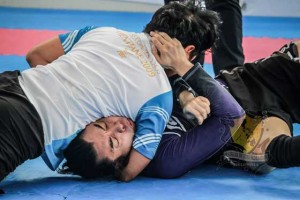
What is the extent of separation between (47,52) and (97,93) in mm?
562

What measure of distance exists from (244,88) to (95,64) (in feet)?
2.62

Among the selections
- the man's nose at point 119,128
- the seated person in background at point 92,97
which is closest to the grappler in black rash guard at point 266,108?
the seated person in background at point 92,97

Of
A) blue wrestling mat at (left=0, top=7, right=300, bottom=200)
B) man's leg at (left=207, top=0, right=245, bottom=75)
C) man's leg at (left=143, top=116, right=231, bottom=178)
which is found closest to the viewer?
blue wrestling mat at (left=0, top=7, right=300, bottom=200)

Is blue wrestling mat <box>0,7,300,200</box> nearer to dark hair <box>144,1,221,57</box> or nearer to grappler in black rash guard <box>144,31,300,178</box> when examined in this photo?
grappler in black rash guard <box>144,31,300,178</box>

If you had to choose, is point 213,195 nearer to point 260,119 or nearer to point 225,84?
point 260,119

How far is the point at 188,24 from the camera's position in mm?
2328

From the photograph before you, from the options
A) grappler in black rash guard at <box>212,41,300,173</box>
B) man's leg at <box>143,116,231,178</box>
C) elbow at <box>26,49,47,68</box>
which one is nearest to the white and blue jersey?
man's leg at <box>143,116,231,178</box>

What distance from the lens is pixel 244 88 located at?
8.36ft

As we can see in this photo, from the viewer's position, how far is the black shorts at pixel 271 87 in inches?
97.3

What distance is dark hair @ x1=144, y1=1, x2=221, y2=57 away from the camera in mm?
2332

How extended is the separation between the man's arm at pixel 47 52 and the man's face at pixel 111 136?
22.7 inches

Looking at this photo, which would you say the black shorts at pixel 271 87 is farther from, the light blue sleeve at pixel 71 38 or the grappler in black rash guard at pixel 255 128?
the light blue sleeve at pixel 71 38

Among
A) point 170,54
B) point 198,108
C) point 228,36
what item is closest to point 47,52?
point 170,54

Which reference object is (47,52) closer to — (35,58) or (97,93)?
(35,58)
